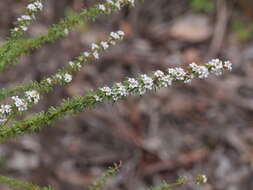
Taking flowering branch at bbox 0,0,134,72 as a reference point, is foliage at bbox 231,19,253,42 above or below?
above

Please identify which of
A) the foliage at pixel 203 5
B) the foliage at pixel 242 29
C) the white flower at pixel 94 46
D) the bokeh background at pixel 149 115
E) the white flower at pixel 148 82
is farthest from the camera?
the foliage at pixel 203 5

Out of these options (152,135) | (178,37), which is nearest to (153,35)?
(178,37)

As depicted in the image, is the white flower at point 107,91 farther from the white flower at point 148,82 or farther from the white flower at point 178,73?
the white flower at point 178,73

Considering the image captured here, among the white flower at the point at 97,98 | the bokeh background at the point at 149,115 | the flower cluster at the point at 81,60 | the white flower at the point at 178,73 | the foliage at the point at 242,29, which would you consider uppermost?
the foliage at the point at 242,29

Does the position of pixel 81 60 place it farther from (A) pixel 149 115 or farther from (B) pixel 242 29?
(B) pixel 242 29

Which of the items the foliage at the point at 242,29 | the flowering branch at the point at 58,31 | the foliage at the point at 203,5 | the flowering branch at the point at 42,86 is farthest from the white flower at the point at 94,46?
the foliage at the point at 203,5

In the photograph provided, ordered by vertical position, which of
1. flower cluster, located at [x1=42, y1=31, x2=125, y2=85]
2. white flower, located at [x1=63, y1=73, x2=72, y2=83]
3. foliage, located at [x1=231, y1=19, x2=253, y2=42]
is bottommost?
white flower, located at [x1=63, y1=73, x2=72, y2=83]

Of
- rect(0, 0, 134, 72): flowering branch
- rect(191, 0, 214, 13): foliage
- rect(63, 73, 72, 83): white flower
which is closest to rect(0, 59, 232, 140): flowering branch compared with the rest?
rect(63, 73, 72, 83): white flower

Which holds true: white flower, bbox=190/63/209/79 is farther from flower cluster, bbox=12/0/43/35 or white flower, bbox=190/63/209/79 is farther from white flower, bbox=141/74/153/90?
flower cluster, bbox=12/0/43/35
